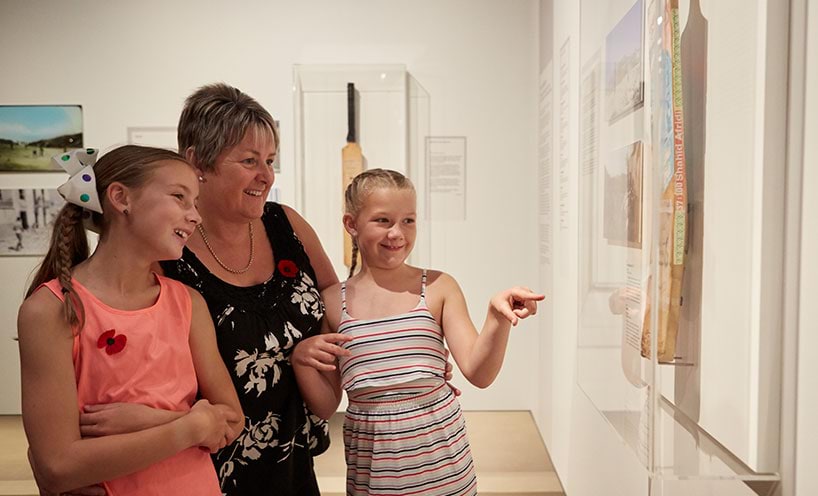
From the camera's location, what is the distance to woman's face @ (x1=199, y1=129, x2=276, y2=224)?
1.38 metres

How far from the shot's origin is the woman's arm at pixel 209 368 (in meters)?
1.26

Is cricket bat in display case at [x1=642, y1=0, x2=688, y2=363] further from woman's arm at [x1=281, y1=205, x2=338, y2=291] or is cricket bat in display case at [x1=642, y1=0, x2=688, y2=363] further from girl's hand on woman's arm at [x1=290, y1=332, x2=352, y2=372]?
woman's arm at [x1=281, y1=205, x2=338, y2=291]

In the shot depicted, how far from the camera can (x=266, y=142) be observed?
1.42m

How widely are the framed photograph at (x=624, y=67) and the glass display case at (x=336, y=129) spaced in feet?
8.30

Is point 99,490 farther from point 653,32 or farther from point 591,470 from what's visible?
point 591,470

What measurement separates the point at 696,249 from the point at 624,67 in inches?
16.6

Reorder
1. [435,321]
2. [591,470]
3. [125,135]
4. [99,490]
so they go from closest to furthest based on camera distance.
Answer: [99,490], [435,321], [591,470], [125,135]

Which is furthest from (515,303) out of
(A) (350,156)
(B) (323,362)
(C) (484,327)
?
(A) (350,156)

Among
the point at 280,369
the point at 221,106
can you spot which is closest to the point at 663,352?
the point at 280,369

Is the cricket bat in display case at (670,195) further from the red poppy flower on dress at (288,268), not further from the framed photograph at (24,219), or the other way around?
the framed photograph at (24,219)

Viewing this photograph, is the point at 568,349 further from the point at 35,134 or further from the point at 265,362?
the point at 35,134

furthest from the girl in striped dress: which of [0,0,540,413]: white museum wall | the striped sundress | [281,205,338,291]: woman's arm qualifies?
[0,0,540,413]: white museum wall

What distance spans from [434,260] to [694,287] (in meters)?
2.91

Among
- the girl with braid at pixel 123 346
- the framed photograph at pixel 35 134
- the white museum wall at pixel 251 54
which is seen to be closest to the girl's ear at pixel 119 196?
the girl with braid at pixel 123 346
